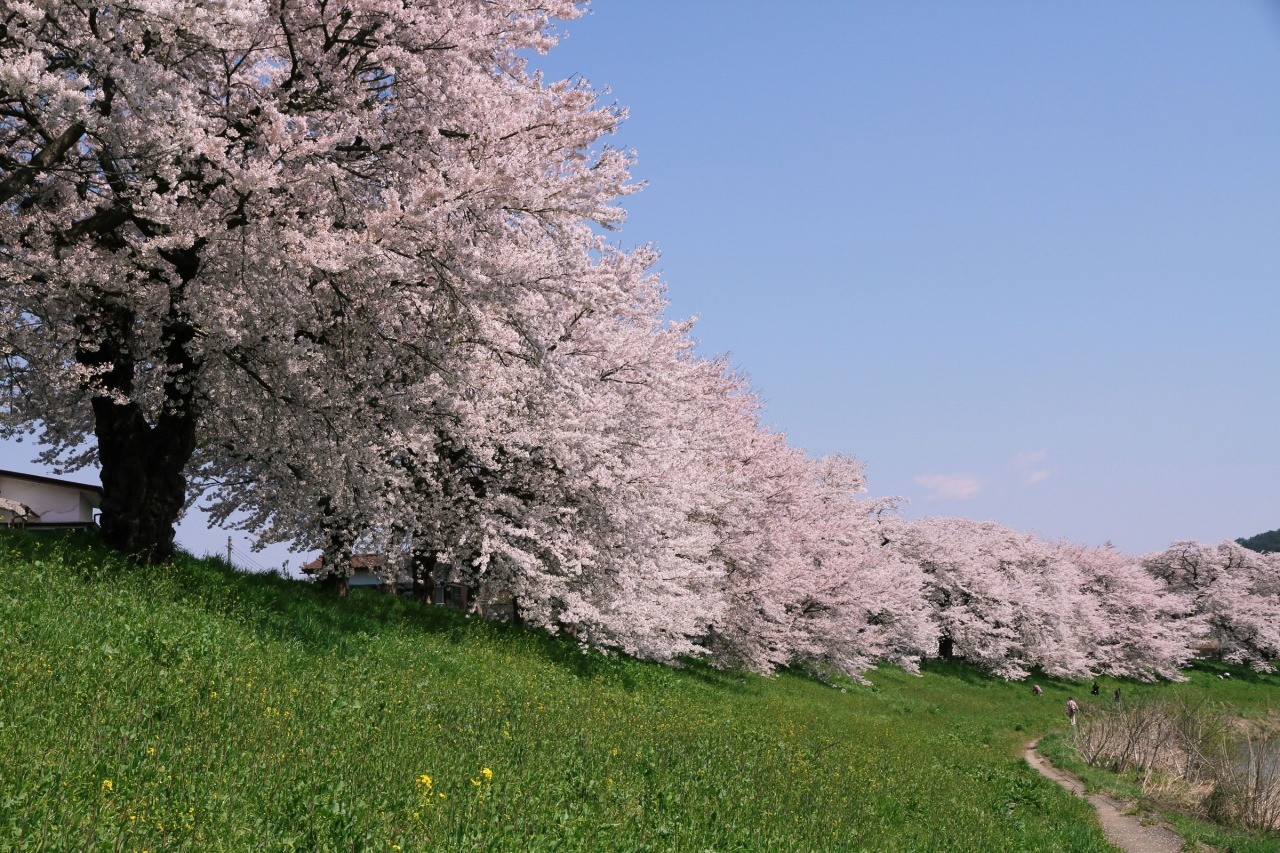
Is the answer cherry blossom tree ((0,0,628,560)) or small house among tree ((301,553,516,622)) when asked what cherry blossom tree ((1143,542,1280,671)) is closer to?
small house among tree ((301,553,516,622))

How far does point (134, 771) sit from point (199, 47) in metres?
10.2

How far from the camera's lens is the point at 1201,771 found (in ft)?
79.3

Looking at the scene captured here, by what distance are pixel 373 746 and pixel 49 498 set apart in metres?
47.4

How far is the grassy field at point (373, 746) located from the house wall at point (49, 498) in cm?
3550

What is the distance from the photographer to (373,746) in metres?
8.33

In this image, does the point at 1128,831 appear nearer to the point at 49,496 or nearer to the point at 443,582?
the point at 443,582

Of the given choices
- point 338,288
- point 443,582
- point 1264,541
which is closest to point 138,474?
point 338,288

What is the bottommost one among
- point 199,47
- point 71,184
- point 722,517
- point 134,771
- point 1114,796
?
point 1114,796

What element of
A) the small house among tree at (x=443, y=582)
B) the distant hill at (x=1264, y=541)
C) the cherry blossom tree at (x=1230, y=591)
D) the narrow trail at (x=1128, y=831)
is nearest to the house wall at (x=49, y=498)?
the small house among tree at (x=443, y=582)

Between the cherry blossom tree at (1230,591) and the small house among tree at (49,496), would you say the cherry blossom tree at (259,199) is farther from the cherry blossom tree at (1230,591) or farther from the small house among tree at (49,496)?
the cherry blossom tree at (1230,591)

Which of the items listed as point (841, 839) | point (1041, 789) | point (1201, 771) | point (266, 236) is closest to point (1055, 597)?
point (1201, 771)

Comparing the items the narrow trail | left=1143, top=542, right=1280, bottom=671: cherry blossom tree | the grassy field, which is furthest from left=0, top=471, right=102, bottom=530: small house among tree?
left=1143, top=542, right=1280, bottom=671: cherry blossom tree

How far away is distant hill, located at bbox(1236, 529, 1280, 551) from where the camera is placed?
16450 centimetres

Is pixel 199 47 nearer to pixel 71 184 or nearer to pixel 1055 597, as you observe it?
pixel 71 184
